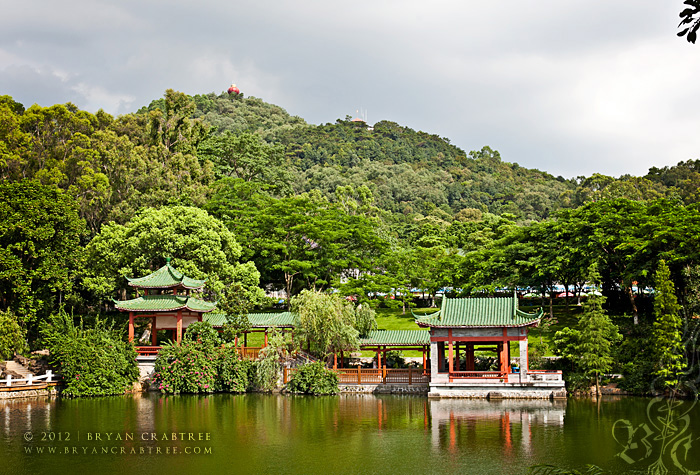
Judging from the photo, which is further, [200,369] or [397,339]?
[397,339]

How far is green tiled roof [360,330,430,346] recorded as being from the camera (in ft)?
104

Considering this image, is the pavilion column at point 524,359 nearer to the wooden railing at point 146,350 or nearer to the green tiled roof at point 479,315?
the green tiled roof at point 479,315

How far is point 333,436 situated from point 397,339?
12.3 metres

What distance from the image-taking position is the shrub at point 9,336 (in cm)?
3092

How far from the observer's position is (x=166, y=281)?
34812 mm

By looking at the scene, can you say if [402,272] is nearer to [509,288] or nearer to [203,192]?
[509,288]

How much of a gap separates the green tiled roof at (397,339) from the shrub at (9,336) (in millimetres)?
16335

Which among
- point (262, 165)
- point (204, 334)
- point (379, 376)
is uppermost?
point (262, 165)

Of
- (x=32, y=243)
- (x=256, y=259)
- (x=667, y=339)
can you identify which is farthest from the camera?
(x=256, y=259)

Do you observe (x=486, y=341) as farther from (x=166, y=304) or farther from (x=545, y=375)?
(x=166, y=304)

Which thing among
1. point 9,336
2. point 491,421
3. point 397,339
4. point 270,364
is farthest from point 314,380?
point 9,336

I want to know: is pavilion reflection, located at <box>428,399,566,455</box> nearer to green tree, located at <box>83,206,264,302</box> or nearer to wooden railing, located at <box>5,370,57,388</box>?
green tree, located at <box>83,206,264,302</box>

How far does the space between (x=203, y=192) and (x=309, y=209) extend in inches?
341

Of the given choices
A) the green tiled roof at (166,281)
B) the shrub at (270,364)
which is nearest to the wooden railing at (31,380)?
the green tiled roof at (166,281)
